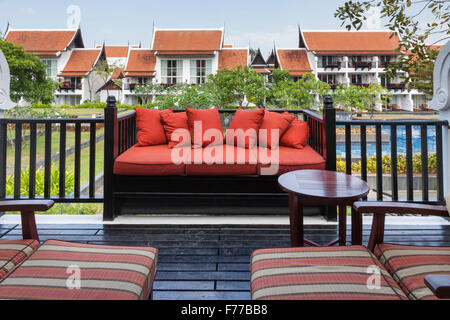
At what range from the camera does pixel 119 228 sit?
7.48 ft

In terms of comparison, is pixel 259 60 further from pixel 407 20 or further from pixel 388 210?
pixel 388 210

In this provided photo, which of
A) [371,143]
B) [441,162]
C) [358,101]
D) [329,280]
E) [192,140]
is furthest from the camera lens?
[358,101]

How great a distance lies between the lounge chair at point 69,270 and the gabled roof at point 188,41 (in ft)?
47.3

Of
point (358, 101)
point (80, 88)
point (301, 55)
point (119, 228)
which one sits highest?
point (301, 55)

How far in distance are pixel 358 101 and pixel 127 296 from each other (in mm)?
12766

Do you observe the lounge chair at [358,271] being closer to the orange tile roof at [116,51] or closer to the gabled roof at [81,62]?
the gabled roof at [81,62]

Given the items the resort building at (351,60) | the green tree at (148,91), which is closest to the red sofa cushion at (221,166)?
the green tree at (148,91)

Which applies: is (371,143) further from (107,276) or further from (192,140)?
(107,276)

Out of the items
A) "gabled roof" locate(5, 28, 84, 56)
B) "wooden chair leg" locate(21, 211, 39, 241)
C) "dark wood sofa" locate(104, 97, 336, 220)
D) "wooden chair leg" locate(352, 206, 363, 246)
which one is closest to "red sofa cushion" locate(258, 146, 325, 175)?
"dark wood sofa" locate(104, 97, 336, 220)

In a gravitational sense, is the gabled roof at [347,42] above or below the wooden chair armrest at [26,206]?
above

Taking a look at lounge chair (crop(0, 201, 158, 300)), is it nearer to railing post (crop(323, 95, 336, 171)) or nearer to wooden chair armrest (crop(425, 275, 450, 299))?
wooden chair armrest (crop(425, 275, 450, 299))

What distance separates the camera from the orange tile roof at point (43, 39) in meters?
15.7
